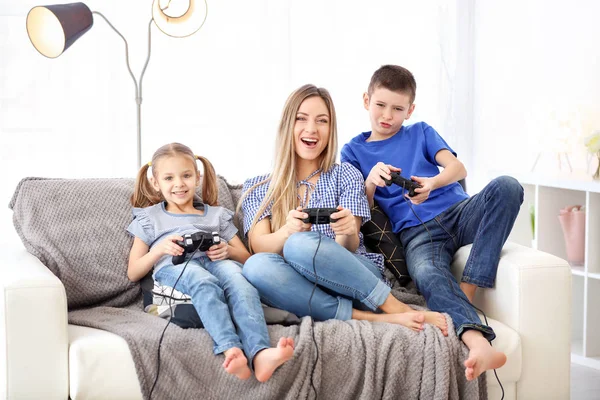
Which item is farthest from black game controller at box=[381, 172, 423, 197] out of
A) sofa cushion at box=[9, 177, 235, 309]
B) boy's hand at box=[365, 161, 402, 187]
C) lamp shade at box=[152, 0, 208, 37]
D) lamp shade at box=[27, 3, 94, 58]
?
lamp shade at box=[27, 3, 94, 58]

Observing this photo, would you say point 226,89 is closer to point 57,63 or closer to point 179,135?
point 179,135

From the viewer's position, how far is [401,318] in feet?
6.79

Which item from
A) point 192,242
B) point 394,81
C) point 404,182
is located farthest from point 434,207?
point 192,242

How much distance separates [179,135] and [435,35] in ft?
4.65

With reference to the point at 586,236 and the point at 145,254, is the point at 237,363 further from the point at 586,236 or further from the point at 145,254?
the point at 586,236

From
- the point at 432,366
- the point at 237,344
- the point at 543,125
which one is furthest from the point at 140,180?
the point at 543,125

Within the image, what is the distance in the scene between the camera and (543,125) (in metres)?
3.23

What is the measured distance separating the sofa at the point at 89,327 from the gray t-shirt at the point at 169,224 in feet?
0.20

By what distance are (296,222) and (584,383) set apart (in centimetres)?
125

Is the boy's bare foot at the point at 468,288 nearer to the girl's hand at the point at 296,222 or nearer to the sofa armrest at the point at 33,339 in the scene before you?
the girl's hand at the point at 296,222

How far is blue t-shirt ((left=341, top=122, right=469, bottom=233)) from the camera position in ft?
8.20

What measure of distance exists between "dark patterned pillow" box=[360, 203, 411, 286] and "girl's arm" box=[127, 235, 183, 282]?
634 mm

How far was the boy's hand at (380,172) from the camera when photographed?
230 centimetres

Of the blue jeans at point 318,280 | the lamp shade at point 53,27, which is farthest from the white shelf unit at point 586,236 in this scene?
the lamp shade at point 53,27
